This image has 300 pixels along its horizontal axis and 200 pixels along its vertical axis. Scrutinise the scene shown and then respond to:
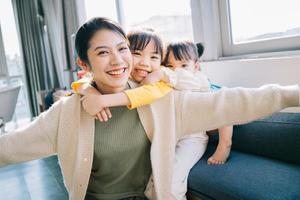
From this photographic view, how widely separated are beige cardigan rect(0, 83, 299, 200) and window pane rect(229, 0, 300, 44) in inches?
40.8

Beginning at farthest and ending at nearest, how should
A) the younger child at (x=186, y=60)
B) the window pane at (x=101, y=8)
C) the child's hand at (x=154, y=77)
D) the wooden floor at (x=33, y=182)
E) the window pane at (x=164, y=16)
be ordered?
the window pane at (x=101, y=8) → the window pane at (x=164, y=16) → the wooden floor at (x=33, y=182) → the younger child at (x=186, y=60) → the child's hand at (x=154, y=77)

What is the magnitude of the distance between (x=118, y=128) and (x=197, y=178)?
1.59 ft

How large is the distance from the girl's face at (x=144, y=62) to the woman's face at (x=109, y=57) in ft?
0.75

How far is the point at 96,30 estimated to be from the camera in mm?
1133

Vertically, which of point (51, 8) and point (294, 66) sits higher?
point (51, 8)

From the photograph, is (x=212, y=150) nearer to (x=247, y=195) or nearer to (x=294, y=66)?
(x=247, y=195)

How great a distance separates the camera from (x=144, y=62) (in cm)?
138

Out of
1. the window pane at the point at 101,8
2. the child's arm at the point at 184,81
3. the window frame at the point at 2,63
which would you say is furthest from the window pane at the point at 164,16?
the window frame at the point at 2,63

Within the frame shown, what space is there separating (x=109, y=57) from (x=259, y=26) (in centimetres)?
134

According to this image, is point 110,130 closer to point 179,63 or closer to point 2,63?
point 179,63

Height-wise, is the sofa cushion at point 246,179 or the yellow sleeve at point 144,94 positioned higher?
the yellow sleeve at point 144,94

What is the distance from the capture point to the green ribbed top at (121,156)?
1.17 metres

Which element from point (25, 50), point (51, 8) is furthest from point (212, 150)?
point (25, 50)

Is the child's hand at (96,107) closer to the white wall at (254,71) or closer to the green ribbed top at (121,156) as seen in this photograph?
the green ribbed top at (121,156)
